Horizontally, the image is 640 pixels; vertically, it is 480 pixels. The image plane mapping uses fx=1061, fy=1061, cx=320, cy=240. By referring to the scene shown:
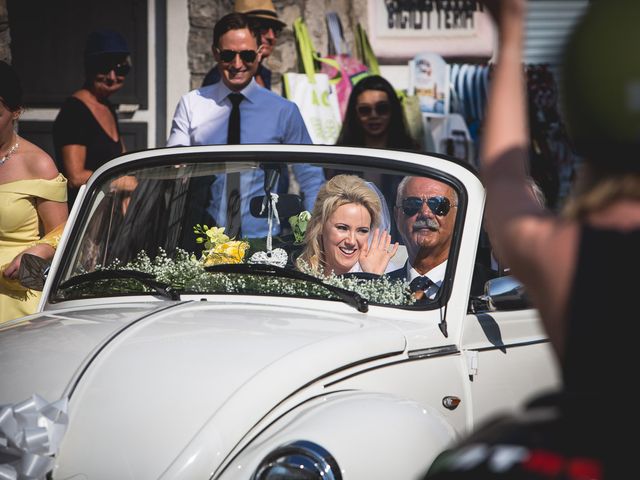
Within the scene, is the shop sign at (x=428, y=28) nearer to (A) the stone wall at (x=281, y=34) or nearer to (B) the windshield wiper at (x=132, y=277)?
(A) the stone wall at (x=281, y=34)

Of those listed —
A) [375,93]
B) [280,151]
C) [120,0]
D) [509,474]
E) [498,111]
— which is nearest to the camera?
[509,474]

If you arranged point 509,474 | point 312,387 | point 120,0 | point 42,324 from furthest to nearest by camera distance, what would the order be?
point 120,0, point 42,324, point 312,387, point 509,474

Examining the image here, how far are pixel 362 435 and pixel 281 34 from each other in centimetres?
664

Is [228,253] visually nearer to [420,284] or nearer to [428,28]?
[420,284]

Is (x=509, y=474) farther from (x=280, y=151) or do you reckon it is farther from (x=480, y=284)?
(x=280, y=151)

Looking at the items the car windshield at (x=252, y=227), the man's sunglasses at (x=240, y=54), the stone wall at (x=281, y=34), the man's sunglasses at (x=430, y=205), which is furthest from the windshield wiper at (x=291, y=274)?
the stone wall at (x=281, y=34)

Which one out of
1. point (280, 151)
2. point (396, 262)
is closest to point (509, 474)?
point (396, 262)

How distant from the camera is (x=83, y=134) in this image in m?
6.36

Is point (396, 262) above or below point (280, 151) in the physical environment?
below

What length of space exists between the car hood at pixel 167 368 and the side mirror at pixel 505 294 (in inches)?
14.8

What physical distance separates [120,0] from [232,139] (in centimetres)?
357

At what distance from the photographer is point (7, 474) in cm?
287

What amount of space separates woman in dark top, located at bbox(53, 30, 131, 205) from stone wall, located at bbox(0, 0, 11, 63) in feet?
7.82

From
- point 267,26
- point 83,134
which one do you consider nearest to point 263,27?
point 267,26
